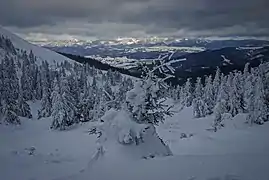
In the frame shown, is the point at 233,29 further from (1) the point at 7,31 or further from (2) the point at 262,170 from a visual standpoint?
(1) the point at 7,31

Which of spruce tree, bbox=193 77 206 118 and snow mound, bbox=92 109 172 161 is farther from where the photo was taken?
spruce tree, bbox=193 77 206 118

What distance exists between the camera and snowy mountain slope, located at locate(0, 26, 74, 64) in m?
3.65

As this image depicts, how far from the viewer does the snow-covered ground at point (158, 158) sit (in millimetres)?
3543

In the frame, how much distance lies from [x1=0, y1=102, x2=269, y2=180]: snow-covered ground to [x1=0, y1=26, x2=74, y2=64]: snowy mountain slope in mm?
513

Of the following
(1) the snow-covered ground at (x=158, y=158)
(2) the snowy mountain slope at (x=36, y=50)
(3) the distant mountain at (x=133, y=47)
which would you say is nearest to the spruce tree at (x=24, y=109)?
(1) the snow-covered ground at (x=158, y=158)

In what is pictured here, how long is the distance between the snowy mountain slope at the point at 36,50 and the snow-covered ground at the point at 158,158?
1.68 feet

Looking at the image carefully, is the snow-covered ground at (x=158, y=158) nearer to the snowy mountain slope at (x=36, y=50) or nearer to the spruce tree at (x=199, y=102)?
the spruce tree at (x=199, y=102)

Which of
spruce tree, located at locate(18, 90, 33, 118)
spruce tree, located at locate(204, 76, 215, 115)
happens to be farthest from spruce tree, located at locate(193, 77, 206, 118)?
spruce tree, located at locate(18, 90, 33, 118)

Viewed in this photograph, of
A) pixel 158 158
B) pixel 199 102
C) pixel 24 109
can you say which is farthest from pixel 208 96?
pixel 24 109

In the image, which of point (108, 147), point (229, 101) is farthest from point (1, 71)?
point (229, 101)

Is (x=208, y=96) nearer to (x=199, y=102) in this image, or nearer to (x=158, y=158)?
(x=199, y=102)

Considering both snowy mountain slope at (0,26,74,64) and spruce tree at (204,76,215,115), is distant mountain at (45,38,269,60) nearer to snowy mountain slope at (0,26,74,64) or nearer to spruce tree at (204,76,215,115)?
snowy mountain slope at (0,26,74,64)

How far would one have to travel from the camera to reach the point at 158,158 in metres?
3.72

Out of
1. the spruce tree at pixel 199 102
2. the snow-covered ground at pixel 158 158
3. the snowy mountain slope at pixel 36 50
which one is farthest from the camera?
the spruce tree at pixel 199 102
